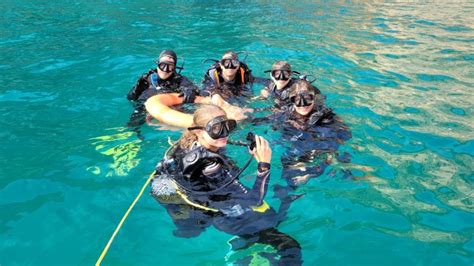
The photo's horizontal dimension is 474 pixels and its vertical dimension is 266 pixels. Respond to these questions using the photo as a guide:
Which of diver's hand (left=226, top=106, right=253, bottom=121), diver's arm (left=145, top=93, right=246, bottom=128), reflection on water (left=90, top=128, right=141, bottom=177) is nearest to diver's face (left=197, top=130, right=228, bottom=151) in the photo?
reflection on water (left=90, top=128, right=141, bottom=177)

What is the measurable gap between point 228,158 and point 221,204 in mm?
526

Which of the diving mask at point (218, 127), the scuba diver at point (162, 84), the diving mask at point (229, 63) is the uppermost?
the diving mask at point (218, 127)

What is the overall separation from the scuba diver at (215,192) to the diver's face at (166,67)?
3.28 m

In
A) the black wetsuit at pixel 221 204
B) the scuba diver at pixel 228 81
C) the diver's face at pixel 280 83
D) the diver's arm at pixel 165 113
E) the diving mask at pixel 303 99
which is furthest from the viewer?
the scuba diver at pixel 228 81

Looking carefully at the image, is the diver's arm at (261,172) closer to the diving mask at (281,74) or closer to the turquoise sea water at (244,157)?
the turquoise sea water at (244,157)

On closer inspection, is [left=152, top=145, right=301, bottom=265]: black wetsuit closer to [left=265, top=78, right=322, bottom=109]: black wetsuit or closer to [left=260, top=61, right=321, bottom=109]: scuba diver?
[left=265, top=78, right=322, bottom=109]: black wetsuit

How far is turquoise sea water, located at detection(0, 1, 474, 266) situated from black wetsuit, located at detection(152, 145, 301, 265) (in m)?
0.21

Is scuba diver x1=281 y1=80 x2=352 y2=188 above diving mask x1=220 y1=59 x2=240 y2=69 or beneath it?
beneath

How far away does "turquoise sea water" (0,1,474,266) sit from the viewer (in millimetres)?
3805

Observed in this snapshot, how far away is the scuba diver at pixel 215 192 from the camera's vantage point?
3.48 meters

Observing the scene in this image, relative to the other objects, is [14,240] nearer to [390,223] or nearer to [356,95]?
[390,223]

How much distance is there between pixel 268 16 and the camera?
57.0ft

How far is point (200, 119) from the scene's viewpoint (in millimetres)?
3623

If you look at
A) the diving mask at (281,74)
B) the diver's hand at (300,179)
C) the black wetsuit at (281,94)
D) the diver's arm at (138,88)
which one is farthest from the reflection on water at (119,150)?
the diving mask at (281,74)
